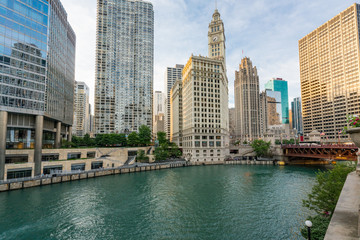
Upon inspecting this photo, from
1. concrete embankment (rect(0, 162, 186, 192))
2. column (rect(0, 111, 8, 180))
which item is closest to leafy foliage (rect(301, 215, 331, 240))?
concrete embankment (rect(0, 162, 186, 192))

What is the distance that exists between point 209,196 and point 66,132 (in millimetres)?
93348

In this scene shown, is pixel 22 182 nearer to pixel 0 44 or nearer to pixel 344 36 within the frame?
pixel 0 44

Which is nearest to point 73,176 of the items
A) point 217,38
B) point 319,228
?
point 319,228

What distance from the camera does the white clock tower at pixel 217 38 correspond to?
14488cm

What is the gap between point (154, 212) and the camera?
36688 mm

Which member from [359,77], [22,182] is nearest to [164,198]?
[22,182]

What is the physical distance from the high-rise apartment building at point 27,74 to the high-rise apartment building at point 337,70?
218017mm

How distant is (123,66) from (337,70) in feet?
655

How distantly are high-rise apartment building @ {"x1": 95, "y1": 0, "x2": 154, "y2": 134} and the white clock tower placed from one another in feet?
193

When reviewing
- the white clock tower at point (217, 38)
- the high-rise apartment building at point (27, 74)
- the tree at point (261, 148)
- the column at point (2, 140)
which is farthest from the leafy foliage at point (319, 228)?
the white clock tower at point (217, 38)

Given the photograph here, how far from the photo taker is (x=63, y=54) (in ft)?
282

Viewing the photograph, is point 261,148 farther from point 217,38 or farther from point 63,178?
point 63,178

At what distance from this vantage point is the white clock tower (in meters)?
145

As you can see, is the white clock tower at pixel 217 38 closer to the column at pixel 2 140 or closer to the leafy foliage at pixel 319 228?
the column at pixel 2 140
